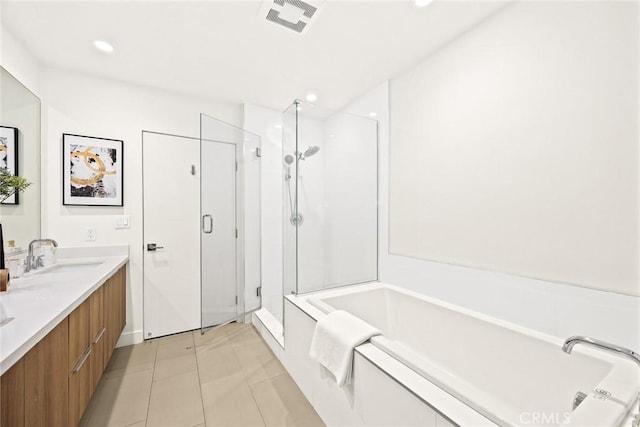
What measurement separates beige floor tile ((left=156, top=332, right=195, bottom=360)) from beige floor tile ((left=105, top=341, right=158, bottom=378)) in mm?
54

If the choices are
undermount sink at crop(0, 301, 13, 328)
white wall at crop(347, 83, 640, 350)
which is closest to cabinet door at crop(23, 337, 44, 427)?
undermount sink at crop(0, 301, 13, 328)

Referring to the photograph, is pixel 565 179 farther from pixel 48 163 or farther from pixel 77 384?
pixel 48 163

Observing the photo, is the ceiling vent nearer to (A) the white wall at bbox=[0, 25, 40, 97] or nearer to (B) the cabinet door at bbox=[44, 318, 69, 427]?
(A) the white wall at bbox=[0, 25, 40, 97]

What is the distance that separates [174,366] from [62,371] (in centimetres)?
111

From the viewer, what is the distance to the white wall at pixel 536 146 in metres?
1.17

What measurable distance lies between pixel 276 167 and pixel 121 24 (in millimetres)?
1734

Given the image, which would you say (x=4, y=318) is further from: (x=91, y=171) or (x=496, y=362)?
(x=496, y=362)

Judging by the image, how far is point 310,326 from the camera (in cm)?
161

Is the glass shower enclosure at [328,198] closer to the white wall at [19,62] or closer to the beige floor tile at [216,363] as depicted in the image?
the beige floor tile at [216,363]

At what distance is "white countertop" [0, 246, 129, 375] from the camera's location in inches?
33.4

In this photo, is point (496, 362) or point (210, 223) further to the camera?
point (210, 223)

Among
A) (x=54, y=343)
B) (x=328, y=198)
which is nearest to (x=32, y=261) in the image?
(x=54, y=343)

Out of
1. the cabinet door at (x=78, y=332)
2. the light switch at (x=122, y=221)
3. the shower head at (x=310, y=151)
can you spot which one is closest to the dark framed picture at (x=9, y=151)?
the light switch at (x=122, y=221)

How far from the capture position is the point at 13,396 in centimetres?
84
